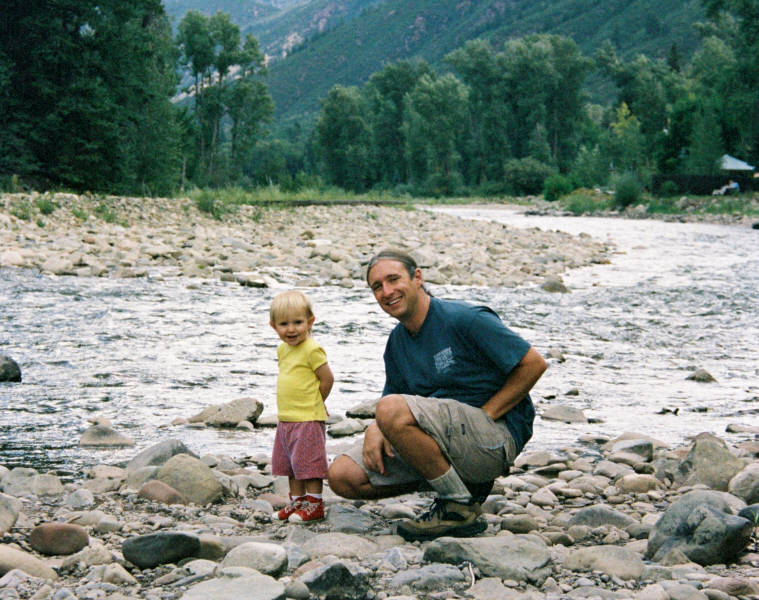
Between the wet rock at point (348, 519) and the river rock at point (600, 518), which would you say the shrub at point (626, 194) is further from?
the wet rock at point (348, 519)

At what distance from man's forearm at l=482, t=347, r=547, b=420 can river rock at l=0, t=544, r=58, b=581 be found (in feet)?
5.57

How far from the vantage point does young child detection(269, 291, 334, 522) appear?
3600 millimetres

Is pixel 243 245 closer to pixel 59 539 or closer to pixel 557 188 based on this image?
pixel 59 539

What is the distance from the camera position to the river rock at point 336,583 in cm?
263

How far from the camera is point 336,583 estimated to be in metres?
2.64

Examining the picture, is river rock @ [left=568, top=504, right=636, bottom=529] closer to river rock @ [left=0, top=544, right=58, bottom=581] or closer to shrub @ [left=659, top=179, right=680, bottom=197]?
river rock @ [left=0, top=544, right=58, bottom=581]

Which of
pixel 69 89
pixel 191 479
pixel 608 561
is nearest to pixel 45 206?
pixel 69 89

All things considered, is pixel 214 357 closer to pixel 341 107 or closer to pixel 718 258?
pixel 718 258

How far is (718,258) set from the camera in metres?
18.8

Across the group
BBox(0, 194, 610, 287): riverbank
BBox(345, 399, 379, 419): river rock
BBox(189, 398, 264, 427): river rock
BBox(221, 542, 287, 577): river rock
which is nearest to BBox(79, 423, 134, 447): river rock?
BBox(189, 398, 264, 427): river rock

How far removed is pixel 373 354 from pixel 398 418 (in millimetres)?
4719

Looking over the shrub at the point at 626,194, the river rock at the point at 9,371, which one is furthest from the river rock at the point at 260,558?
the shrub at the point at 626,194

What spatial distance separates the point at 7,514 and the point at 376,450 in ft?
4.66

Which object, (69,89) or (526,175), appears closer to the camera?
(69,89)
